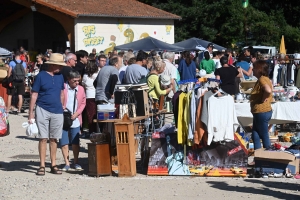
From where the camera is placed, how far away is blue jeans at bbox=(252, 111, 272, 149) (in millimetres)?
10070

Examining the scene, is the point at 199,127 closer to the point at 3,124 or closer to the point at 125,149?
the point at 125,149

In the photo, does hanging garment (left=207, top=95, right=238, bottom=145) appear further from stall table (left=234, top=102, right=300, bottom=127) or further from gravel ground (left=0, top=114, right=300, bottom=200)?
stall table (left=234, top=102, right=300, bottom=127)

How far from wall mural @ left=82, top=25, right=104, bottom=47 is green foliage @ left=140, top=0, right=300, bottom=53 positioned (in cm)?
878

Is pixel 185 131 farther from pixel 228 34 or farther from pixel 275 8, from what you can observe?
pixel 275 8

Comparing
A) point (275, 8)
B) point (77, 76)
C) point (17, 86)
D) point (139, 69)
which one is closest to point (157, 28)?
point (275, 8)

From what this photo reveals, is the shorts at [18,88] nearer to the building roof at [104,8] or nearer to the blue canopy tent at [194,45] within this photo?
the blue canopy tent at [194,45]

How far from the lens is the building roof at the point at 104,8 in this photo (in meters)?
28.8

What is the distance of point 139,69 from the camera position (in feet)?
43.3

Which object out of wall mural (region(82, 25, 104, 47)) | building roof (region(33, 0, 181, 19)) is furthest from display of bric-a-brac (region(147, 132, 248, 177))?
wall mural (region(82, 25, 104, 47))

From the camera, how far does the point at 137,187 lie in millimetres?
9172

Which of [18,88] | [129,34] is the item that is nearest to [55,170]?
[18,88]

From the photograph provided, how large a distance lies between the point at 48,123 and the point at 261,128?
3350mm

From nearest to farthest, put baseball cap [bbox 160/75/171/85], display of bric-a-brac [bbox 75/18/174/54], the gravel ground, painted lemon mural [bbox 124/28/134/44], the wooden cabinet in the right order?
the gravel ground → the wooden cabinet → baseball cap [bbox 160/75/171/85] → display of bric-a-brac [bbox 75/18/174/54] → painted lemon mural [bbox 124/28/134/44]

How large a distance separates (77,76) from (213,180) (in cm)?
288
